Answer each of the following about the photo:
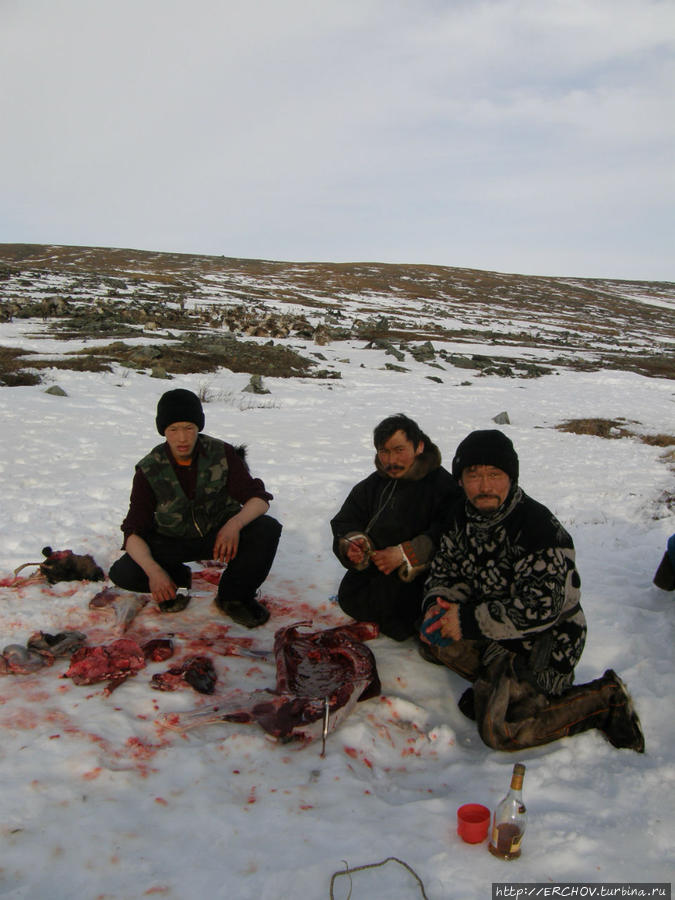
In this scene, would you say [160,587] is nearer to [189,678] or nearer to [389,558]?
[189,678]

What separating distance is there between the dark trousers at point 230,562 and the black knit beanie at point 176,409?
0.77m

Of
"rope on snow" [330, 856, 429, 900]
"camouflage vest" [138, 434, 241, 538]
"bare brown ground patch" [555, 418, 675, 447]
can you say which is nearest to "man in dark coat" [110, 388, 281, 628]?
"camouflage vest" [138, 434, 241, 538]

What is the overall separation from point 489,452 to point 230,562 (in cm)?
185

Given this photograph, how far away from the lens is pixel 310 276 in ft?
231

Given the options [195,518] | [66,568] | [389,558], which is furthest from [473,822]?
[66,568]

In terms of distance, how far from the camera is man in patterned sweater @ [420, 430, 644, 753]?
276cm

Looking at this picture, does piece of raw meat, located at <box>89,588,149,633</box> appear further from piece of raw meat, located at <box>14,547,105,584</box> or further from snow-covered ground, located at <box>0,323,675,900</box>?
piece of raw meat, located at <box>14,547,105,584</box>

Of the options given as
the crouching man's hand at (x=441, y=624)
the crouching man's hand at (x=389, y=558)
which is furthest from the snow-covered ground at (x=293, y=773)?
the crouching man's hand at (x=389, y=558)

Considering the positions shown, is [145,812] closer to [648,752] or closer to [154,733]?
[154,733]

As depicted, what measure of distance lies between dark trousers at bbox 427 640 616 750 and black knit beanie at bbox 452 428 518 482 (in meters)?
0.94

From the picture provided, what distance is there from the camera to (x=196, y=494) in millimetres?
3738

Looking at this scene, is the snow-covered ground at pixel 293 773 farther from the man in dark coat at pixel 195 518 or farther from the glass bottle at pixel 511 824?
the man in dark coat at pixel 195 518

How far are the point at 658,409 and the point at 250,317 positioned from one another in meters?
17.8

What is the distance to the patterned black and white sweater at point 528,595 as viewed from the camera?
2.81 metres
